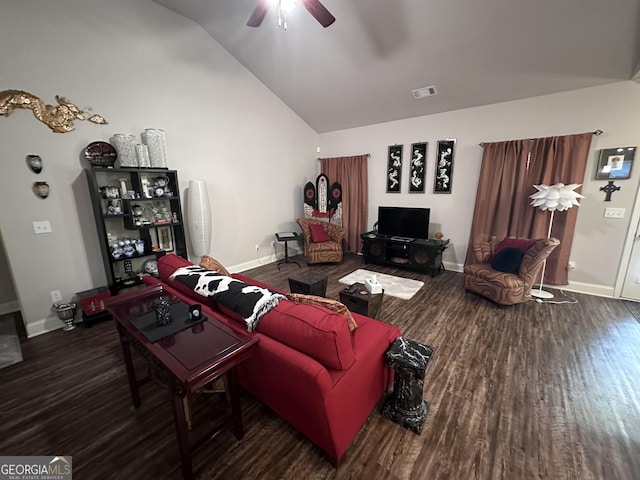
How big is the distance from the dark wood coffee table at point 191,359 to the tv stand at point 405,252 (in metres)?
3.57

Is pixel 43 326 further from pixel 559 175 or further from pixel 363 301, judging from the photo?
pixel 559 175

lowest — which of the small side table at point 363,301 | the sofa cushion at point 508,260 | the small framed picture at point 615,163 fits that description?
the small side table at point 363,301

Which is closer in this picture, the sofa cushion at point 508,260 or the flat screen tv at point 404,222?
the sofa cushion at point 508,260

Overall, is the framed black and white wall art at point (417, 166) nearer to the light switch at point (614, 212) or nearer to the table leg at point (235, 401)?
the light switch at point (614, 212)

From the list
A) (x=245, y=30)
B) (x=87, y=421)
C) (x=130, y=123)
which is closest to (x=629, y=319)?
(x=87, y=421)

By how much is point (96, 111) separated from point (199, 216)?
1.57 metres

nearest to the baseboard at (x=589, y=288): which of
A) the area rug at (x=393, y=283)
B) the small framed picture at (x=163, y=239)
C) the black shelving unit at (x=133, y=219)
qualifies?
the area rug at (x=393, y=283)

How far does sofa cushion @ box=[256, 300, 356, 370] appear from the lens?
3.99ft

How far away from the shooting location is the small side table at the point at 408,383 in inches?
58.9

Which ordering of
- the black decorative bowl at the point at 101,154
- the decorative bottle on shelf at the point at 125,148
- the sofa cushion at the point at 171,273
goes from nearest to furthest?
A: the sofa cushion at the point at 171,273
the black decorative bowl at the point at 101,154
the decorative bottle on shelf at the point at 125,148

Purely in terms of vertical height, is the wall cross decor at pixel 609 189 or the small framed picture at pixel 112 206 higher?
the wall cross decor at pixel 609 189

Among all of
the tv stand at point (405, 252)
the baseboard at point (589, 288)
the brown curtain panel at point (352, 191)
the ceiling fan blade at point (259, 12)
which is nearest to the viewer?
the ceiling fan blade at point (259, 12)

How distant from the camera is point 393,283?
153 inches

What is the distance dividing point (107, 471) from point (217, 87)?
4392 millimetres
